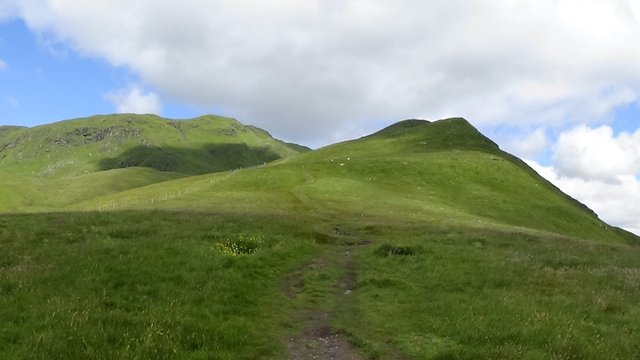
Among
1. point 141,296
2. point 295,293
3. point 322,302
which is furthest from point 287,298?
point 141,296

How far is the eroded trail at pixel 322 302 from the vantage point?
14.8 meters

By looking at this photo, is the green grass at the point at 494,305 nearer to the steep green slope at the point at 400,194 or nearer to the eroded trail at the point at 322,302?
the eroded trail at the point at 322,302

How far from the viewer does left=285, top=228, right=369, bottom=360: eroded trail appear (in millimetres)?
14781

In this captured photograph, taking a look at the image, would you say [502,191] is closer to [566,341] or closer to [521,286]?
[521,286]

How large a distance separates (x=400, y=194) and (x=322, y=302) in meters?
62.6

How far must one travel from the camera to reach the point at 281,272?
2420 centimetres

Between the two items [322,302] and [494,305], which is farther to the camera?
[322,302]

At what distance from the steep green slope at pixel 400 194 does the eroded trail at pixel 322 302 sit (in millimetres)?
27512

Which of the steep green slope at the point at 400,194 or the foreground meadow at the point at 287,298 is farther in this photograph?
the steep green slope at the point at 400,194

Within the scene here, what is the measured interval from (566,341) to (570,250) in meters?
22.2

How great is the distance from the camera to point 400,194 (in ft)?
267

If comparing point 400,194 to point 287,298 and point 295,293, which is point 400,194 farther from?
point 287,298

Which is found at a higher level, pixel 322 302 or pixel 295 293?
pixel 295 293

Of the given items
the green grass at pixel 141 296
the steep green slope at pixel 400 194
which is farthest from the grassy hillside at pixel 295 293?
the steep green slope at pixel 400 194
